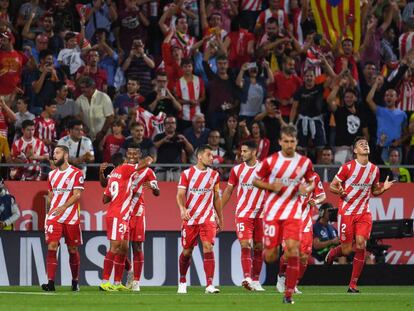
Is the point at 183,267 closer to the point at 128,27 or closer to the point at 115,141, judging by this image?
the point at 115,141

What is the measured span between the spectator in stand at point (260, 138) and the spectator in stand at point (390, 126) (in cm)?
268

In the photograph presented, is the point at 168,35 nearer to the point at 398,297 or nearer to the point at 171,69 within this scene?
the point at 171,69

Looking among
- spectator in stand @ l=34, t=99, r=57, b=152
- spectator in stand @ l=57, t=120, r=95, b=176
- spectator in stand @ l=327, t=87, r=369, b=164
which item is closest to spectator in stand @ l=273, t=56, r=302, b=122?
spectator in stand @ l=327, t=87, r=369, b=164

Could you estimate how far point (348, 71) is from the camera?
26.4 m

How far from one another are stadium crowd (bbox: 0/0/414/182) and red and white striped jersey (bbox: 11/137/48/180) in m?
0.02

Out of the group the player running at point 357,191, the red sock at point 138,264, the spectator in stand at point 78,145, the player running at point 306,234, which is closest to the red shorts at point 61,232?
the red sock at point 138,264

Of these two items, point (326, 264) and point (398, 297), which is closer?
point (398, 297)

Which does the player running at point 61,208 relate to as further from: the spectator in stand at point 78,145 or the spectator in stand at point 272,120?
the spectator in stand at point 272,120

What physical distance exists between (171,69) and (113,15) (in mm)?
1755

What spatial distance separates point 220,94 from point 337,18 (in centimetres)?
382

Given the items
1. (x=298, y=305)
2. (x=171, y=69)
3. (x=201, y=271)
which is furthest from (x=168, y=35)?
(x=298, y=305)

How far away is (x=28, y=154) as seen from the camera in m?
23.1

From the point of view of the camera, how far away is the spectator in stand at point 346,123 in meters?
25.4

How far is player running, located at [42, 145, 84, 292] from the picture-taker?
1967 centimetres
